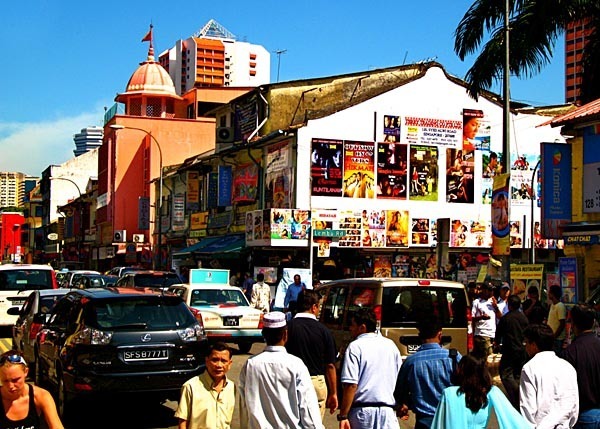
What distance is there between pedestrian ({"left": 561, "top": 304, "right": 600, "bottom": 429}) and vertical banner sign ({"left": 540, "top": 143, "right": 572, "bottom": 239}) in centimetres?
1369

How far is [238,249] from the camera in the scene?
35.1m

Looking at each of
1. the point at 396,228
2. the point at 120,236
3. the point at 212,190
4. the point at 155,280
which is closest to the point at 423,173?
the point at 396,228

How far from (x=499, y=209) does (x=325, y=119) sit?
15.2 meters

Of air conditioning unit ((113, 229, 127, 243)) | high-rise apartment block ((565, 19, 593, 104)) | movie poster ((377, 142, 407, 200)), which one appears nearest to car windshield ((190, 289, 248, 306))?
high-rise apartment block ((565, 19, 593, 104))

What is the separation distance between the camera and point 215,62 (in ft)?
409

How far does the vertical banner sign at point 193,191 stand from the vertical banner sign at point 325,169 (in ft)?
39.9

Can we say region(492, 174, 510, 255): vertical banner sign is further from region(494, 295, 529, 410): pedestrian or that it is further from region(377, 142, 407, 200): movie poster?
region(377, 142, 407, 200): movie poster

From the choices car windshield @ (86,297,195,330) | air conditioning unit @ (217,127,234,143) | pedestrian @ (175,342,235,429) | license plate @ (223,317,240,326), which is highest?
air conditioning unit @ (217,127,234,143)

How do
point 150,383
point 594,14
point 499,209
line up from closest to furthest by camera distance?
point 150,383
point 499,209
point 594,14

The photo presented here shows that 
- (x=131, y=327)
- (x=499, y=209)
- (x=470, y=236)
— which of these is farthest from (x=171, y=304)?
(x=470, y=236)

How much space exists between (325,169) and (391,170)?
2.96m

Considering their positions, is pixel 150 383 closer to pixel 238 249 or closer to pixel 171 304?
pixel 171 304

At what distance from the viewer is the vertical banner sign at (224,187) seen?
40.1 m

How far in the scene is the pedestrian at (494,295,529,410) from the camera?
10.6m
